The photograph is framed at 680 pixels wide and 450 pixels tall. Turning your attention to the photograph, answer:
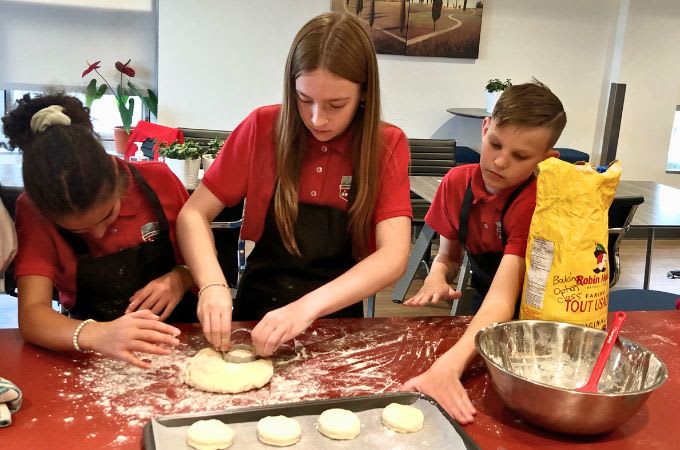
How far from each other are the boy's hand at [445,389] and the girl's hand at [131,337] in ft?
1.34

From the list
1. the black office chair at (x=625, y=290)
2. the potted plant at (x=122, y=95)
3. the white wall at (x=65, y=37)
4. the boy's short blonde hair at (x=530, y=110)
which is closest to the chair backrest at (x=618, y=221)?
the black office chair at (x=625, y=290)

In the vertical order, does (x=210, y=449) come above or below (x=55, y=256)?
below

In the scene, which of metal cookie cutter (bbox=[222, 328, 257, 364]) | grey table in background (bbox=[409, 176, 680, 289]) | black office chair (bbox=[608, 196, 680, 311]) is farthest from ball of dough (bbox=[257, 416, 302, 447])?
grey table in background (bbox=[409, 176, 680, 289])

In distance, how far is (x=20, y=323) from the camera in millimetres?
1151

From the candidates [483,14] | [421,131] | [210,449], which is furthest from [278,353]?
[483,14]

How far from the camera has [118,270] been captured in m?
1.32

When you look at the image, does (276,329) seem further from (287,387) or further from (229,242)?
(229,242)

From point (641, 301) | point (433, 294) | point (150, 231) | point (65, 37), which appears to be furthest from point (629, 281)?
point (65, 37)

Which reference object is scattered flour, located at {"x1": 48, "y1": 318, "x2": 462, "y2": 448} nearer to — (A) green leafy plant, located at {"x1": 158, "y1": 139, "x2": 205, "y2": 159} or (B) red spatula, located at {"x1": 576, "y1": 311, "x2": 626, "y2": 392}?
(B) red spatula, located at {"x1": 576, "y1": 311, "x2": 626, "y2": 392}

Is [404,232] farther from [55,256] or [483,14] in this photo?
[483,14]

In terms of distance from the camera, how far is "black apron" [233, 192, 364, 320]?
1.41 meters

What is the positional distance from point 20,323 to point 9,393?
284 mm

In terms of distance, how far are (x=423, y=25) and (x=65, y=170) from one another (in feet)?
13.4

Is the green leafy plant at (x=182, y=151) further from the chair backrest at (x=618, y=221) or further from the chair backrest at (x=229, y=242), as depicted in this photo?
the chair backrest at (x=618, y=221)
